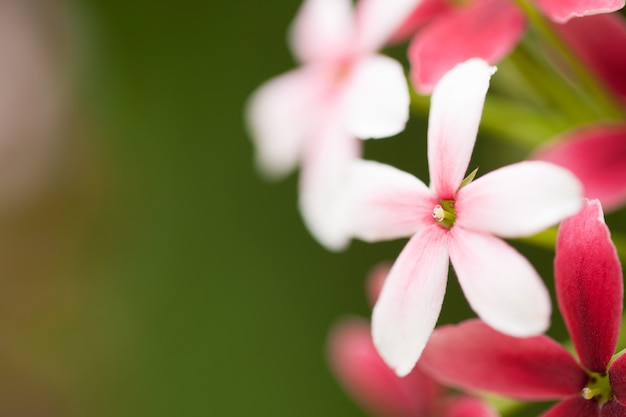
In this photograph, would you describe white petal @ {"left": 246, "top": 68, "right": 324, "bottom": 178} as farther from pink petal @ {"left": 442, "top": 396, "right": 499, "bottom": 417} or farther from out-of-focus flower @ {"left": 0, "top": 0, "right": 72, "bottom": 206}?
out-of-focus flower @ {"left": 0, "top": 0, "right": 72, "bottom": 206}

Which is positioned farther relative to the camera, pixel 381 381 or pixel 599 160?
pixel 381 381

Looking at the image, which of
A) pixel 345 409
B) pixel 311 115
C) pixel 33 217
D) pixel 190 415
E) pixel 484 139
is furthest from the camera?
pixel 33 217

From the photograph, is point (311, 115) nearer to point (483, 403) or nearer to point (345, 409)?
point (483, 403)

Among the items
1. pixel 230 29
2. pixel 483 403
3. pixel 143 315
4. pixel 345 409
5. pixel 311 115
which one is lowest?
pixel 345 409

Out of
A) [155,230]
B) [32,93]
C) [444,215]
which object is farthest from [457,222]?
[32,93]

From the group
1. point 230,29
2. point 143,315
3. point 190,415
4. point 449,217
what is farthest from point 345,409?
point 449,217

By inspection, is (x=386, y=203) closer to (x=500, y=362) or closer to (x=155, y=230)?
(x=500, y=362)

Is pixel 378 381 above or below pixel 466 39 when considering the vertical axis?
below

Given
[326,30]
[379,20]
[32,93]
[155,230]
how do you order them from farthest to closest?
1. [32,93]
2. [155,230]
3. [326,30]
4. [379,20]
